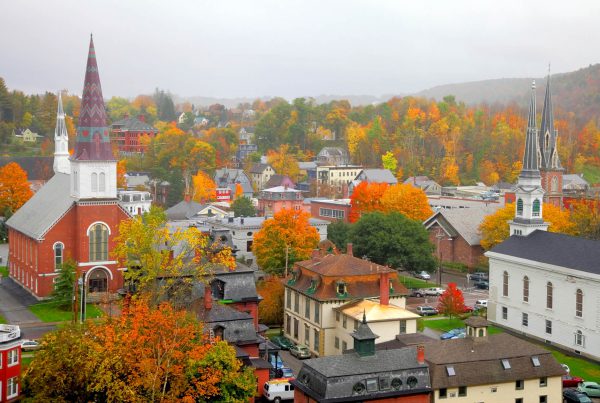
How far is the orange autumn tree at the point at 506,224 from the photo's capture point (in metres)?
73.5

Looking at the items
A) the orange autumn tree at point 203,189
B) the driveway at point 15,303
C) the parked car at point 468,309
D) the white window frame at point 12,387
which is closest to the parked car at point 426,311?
the parked car at point 468,309

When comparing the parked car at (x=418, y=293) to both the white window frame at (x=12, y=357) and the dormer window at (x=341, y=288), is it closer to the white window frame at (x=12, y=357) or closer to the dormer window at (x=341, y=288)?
the dormer window at (x=341, y=288)

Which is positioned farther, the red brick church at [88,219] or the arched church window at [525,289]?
the red brick church at [88,219]

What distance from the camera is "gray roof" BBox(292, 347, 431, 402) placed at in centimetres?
3528

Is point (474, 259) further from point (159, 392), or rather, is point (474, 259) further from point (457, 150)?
point (457, 150)

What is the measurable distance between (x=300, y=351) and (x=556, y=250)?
720 inches

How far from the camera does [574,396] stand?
41.0 meters

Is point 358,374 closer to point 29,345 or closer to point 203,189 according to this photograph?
point 29,345

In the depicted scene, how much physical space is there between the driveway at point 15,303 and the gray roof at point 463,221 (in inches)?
1583

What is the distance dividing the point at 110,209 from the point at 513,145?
105 metres

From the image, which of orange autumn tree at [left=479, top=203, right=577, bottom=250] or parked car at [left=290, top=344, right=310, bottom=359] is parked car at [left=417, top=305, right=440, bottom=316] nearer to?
parked car at [left=290, top=344, right=310, bottom=359]

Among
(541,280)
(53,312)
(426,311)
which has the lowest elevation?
(426,311)

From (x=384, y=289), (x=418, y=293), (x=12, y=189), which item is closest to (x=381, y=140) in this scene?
(x=12, y=189)

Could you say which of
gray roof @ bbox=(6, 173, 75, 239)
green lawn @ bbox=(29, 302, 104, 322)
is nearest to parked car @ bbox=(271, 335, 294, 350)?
green lawn @ bbox=(29, 302, 104, 322)
